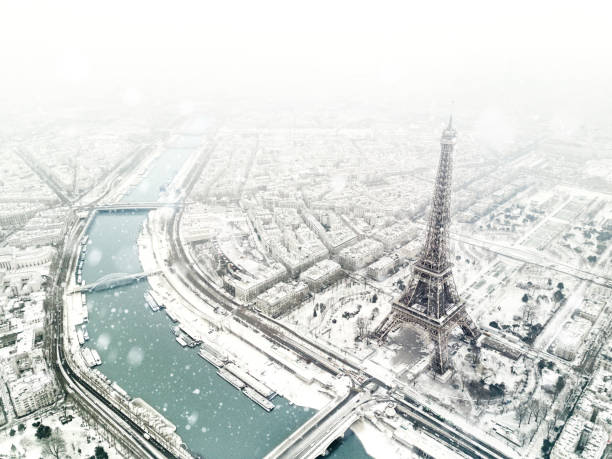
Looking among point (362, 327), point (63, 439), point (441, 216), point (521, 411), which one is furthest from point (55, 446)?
point (441, 216)

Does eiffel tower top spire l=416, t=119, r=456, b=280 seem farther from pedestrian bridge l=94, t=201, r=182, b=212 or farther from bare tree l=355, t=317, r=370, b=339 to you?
pedestrian bridge l=94, t=201, r=182, b=212

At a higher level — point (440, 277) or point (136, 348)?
point (440, 277)

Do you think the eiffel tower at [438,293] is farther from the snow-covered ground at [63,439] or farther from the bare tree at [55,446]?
the bare tree at [55,446]

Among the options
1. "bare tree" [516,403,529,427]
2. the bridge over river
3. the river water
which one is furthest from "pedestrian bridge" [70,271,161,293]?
"bare tree" [516,403,529,427]

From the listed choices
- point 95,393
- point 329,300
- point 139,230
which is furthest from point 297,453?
point 139,230

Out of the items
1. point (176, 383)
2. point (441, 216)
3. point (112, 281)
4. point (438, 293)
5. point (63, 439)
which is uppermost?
point (441, 216)

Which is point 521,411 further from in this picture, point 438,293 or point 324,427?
point 324,427

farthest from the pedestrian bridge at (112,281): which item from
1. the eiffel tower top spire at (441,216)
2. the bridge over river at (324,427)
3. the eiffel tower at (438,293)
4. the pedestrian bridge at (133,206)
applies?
the eiffel tower top spire at (441,216)

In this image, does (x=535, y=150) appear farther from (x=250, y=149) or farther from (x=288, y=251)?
(x=288, y=251)
